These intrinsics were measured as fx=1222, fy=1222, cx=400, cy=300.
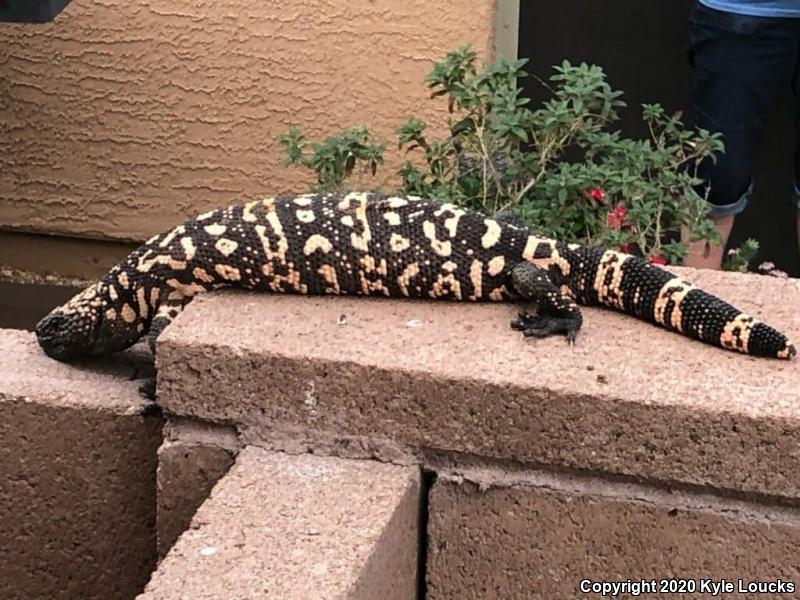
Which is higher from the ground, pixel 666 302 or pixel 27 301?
pixel 666 302

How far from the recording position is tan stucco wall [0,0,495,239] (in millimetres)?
4031

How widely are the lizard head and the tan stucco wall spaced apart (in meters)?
1.80

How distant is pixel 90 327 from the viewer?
243 cm

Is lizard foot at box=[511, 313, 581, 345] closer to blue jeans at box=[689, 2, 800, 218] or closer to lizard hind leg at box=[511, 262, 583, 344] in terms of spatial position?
lizard hind leg at box=[511, 262, 583, 344]

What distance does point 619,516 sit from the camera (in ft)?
6.54

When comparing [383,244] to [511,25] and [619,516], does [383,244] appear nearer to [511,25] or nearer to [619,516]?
[619,516]

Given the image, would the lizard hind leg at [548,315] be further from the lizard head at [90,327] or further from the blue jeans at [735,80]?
the blue jeans at [735,80]

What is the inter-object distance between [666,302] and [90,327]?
112 cm

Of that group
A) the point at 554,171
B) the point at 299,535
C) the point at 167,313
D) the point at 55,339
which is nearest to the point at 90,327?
the point at 55,339

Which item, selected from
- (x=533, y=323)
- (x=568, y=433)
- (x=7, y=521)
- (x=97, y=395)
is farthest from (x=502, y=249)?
(x=7, y=521)

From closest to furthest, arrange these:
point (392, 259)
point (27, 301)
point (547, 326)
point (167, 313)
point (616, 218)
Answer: point (547, 326), point (392, 259), point (167, 313), point (616, 218), point (27, 301)

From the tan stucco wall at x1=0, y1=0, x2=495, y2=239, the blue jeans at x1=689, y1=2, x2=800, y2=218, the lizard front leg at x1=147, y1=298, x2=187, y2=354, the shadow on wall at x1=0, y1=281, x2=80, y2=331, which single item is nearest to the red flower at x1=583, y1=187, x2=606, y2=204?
the blue jeans at x1=689, y1=2, x2=800, y2=218

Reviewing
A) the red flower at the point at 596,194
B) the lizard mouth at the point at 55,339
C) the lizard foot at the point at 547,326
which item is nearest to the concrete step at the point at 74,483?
the lizard mouth at the point at 55,339

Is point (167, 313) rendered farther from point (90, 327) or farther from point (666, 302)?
point (666, 302)
